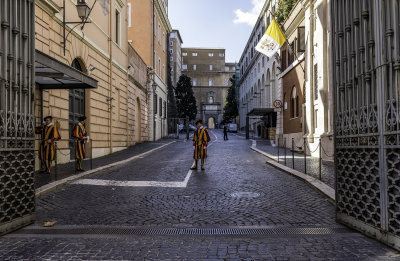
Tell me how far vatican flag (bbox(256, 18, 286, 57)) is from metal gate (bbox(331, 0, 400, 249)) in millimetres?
15740

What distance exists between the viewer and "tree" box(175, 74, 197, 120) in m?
72.2

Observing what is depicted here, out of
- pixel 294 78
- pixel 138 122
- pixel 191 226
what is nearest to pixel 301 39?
pixel 294 78

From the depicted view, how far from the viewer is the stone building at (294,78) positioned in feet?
72.1

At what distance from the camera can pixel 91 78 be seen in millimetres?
12352

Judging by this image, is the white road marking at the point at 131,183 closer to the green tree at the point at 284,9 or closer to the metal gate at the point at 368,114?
the metal gate at the point at 368,114

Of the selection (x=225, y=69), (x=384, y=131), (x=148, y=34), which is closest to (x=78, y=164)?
(x=384, y=131)

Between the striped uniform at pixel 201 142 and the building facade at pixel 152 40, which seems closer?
the striped uniform at pixel 201 142

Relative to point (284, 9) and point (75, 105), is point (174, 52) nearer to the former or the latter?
point (284, 9)

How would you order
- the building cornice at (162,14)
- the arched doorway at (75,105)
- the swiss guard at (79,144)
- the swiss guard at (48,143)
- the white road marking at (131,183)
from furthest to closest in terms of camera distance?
1. the building cornice at (162,14)
2. the arched doorway at (75,105)
3. the swiss guard at (79,144)
4. the swiss guard at (48,143)
5. the white road marking at (131,183)

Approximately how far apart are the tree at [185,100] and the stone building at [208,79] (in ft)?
101

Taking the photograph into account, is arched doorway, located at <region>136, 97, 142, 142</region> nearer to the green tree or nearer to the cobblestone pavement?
the green tree

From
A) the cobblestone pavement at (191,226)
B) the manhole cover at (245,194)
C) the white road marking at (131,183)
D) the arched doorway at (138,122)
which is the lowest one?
the cobblestone pavement at (191,226)

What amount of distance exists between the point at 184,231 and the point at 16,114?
3.02 metres

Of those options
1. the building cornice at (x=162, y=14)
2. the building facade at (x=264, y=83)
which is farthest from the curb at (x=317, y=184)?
the building cornice at (x=162, y=14)
